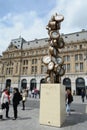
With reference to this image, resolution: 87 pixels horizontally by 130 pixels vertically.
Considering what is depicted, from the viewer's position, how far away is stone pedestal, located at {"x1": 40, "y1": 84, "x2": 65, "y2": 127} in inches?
333

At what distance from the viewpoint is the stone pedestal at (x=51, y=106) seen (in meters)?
8.46

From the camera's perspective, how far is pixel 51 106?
862 centimetres

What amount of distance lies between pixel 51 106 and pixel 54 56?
323 centimetres

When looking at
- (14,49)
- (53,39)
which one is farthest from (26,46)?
(53,39)

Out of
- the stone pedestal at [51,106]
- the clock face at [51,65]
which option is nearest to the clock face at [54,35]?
the clock face at [51,65]

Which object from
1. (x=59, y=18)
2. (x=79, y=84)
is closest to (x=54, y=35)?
(x=59, y=18)

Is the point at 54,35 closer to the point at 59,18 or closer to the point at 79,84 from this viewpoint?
the point at 59,18

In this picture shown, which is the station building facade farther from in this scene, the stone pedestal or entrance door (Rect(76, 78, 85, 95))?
the stone pedestal

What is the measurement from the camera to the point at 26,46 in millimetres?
61781

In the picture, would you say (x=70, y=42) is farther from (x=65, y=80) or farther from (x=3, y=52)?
(x=3, y=52)

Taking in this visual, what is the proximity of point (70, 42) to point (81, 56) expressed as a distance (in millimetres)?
5875

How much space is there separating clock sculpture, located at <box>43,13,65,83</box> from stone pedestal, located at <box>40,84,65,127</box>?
1085mm

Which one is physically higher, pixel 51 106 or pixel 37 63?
pixel 37 63

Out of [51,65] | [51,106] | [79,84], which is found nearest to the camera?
[51,106]
